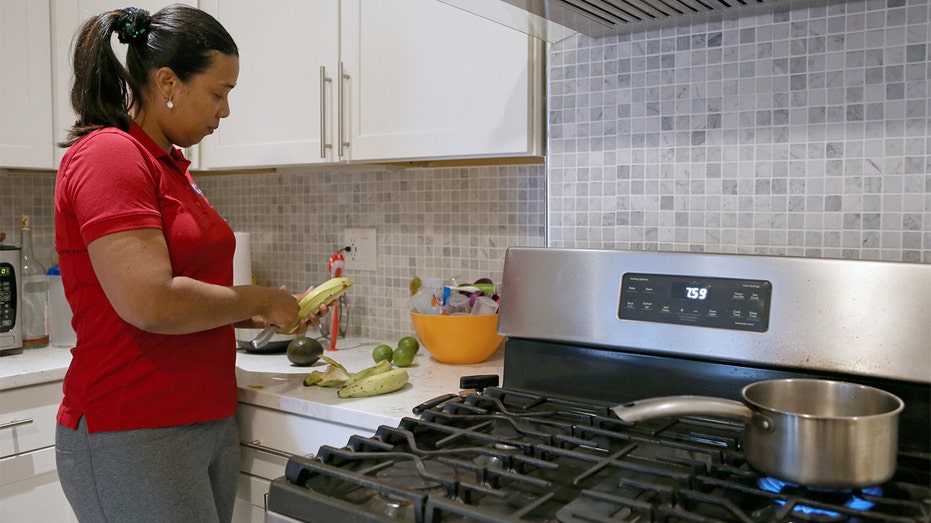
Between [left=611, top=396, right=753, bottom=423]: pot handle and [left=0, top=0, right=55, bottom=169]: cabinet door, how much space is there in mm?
1780

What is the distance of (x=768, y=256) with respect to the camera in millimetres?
1062

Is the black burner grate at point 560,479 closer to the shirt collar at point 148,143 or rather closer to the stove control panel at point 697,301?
the stove control panel at point 697,301

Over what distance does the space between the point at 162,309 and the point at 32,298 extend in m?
1.12

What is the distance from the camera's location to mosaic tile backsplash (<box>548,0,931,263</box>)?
107cm

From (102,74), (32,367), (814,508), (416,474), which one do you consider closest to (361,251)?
(32,367)

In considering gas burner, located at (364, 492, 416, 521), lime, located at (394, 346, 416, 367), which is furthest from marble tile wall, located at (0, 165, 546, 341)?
gas burner, located at (364, 492, 416, 521)

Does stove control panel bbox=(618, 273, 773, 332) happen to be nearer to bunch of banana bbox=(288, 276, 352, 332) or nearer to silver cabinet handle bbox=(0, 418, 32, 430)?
bunch of banana bbox=(288, 276, 352, 332)

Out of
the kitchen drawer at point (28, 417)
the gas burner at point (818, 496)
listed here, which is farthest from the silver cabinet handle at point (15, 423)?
the gas burner at point (818, 496)

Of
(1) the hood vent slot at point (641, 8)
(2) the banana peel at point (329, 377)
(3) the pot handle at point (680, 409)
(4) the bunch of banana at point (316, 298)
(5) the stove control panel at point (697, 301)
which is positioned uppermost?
(1) the hood vent slot at point (641, 8)

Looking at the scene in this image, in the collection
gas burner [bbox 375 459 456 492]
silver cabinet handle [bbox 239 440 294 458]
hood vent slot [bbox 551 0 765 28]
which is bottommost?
silver cabinet handle [bbox 239 440 294 458]

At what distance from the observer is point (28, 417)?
5.49 feet

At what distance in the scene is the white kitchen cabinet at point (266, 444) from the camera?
55.9 inches

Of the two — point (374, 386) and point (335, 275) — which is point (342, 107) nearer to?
point (335, 275)

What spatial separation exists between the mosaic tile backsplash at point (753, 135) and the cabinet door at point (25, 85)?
1.41 m
